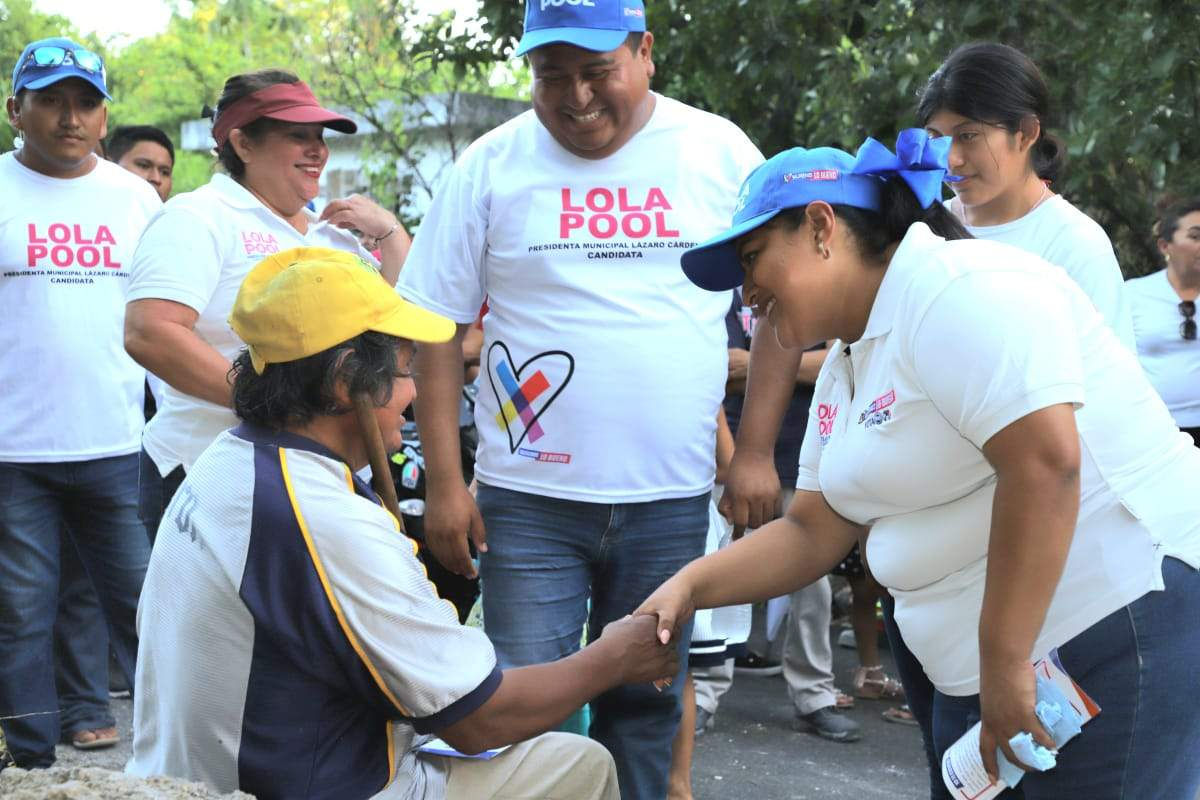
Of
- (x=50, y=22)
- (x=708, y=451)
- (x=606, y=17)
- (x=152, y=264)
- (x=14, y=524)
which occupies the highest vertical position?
(x=50, y=22)

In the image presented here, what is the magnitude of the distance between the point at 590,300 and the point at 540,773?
1.23 meters

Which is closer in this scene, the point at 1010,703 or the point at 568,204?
the point at 1010,703

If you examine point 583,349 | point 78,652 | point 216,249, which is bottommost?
point 78,652

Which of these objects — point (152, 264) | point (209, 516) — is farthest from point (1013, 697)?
point (152, 264)

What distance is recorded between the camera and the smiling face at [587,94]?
352 cm

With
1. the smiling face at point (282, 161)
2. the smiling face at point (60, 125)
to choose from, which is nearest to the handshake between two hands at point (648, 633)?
the smiling face at point (282, 161)

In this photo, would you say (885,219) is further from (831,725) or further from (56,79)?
(831,725)

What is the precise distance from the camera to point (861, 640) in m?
6.34

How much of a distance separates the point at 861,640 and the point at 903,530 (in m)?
3.91

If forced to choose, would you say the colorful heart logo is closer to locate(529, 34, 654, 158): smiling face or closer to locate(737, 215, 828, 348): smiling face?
locate(529, 34, 654, 158): smiling face

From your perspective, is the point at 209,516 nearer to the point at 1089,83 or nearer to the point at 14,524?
the point at 14,524

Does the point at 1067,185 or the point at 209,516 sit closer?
the point at 209,516

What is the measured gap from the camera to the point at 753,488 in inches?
147

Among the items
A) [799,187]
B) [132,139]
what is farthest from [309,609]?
[132,139]
